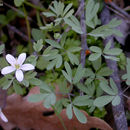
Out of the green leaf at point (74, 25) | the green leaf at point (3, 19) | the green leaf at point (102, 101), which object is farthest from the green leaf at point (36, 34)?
the green leaf at point (102, 101)

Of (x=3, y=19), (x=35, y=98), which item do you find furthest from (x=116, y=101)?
(x=3, y=19)

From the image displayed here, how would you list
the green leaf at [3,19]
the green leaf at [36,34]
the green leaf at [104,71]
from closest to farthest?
1. the green leaf at [104,71]
2. the green leaf at [36,34]
3. the green leaf at [3,19]

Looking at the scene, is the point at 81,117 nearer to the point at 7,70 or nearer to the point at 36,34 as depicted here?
the point at 7,70

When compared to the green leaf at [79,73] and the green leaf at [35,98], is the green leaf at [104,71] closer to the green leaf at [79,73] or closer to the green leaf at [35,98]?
the green leaf at [79,73]

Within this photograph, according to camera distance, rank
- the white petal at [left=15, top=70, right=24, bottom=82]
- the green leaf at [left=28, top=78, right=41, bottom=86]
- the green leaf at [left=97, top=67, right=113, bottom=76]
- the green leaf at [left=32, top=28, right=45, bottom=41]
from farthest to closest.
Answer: the green leaf at [left=32, top=28, right=45, bottom=41] < the green leaf at [left=97, top=67, right=113, bottom=76] < the green leaf at [left=28, top=78, right=41, bottom=86] < the white petal at [left=15, top=70, right=24, bottom=82]

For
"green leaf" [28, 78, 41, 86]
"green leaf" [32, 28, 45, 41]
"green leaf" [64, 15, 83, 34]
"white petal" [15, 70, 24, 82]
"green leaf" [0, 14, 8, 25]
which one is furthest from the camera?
"green leaf" [0, 14, 8, 25]

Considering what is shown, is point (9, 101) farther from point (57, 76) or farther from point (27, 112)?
point (57, 76)

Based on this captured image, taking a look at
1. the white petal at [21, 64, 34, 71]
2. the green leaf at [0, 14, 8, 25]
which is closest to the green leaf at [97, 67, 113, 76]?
the white petal at [21, 64, 34, 71]

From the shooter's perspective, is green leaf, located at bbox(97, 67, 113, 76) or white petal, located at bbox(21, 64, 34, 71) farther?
green leaf, located at bbox(97, 67, 113, 76)

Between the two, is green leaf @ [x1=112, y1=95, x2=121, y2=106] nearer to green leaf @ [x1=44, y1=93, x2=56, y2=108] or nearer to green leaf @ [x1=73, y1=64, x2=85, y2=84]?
green leaf @ [x1=73, y1=64, x2=85, y2=84]

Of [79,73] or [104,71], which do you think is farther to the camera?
[104,71]

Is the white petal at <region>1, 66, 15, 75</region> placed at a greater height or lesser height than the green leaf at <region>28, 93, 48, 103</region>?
greater
